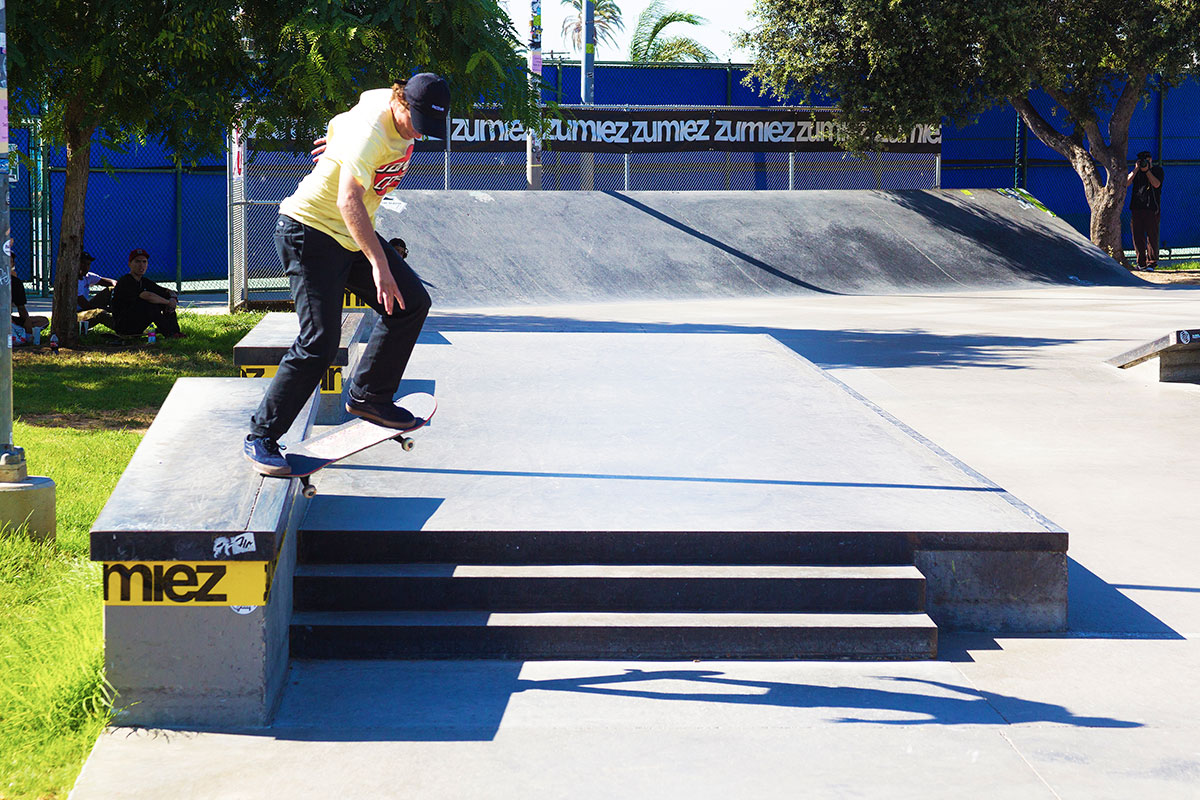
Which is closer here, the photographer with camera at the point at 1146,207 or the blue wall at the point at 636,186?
the blue wall at the point at 636,186

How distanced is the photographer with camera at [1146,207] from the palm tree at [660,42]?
13.6m

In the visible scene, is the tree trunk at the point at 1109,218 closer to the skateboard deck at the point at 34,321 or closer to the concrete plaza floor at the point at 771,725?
the skateboard deck at the point at 34,321

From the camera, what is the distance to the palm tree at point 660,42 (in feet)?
108

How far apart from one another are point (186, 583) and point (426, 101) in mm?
1701

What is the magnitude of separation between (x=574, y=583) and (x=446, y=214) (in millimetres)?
14704

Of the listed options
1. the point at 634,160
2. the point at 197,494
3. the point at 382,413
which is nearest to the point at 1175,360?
the point at 382,413

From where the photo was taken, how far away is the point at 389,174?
4191 mm

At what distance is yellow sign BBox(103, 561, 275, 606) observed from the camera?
3.43 meters

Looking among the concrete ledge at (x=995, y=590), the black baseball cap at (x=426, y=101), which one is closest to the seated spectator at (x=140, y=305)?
the black baseball cap at (x=426, y=101)

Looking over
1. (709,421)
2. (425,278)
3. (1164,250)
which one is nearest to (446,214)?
(425,278)

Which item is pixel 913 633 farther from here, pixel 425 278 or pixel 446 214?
pixel 446 214

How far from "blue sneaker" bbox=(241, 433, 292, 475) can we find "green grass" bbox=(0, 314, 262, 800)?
0.73 meters

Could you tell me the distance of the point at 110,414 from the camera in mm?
8688

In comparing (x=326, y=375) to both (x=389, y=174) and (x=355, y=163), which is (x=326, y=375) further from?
(x=355, y=163)
